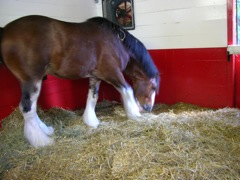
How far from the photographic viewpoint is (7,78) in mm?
2846

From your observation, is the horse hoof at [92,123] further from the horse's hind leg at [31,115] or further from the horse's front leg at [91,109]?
the horse's hind leg at [31,115]

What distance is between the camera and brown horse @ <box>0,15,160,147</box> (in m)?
2.22

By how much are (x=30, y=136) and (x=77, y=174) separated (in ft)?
2.51

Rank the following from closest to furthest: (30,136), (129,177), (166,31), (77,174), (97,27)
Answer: (129,177) → (77,174) → (30,136) → (97,27) → (166,31)

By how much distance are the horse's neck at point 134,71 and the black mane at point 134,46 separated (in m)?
0.06

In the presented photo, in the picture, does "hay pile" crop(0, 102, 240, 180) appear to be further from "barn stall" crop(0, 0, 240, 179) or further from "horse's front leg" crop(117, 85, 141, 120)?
"horse's front leg" crop(117, 85, 141, 120)

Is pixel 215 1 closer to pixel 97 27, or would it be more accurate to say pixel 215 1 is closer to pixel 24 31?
pixel 97 27

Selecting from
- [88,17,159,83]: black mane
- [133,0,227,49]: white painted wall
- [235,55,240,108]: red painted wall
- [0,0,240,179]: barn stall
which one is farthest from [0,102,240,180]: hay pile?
[133,0,227,49]: white painted wall

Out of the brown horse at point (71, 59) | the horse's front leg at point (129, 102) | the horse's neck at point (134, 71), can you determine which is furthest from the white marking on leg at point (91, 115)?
the horse's neck at point (134, 71)

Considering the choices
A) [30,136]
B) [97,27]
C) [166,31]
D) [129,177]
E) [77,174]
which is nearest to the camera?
[129,177]

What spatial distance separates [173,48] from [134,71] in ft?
2.18

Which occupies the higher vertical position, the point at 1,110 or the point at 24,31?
the point at 24,31

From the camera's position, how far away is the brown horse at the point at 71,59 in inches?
87.6

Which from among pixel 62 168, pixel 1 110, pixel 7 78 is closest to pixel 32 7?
pixel 7 78
